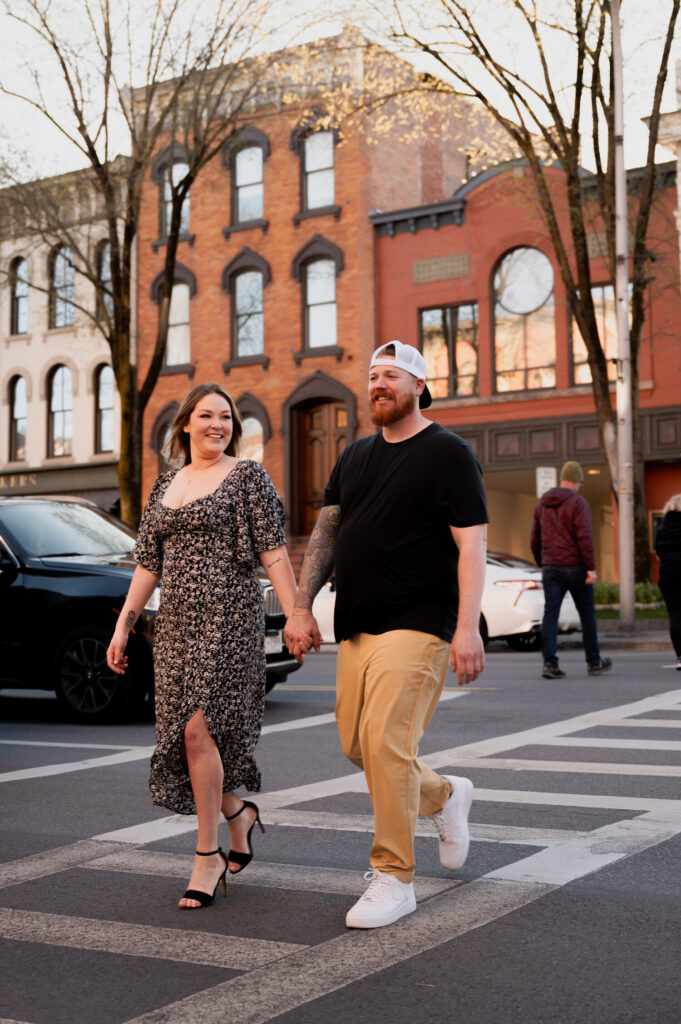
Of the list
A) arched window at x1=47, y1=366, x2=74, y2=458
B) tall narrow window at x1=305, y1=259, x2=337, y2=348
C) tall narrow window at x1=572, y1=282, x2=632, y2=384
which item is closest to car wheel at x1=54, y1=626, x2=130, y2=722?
tall narrow window at x1=572, y1=282, x2=632, y2=384

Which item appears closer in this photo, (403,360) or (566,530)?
(403,360)

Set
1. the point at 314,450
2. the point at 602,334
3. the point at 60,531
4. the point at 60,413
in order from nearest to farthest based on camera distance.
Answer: the point at 60,531 < the point at 602,334 < the point at 314,450 < the point at 60,413

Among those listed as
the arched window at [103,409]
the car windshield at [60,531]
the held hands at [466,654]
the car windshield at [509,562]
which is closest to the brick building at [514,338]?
the arched window at [103,409]

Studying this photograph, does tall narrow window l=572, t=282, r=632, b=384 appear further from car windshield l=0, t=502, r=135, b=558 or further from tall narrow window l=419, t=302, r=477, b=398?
car windshield l=0, t=502, r=135, b=558

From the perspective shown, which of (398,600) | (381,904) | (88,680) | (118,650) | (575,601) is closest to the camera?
(381,904)

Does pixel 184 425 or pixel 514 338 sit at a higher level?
pixel 514 338

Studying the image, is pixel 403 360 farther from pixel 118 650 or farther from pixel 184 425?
pixel 118 650

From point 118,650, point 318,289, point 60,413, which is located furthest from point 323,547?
point 60,413

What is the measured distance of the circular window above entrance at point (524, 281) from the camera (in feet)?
95.8

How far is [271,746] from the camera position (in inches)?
361

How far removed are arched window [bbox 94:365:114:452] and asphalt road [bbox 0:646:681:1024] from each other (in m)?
27.3

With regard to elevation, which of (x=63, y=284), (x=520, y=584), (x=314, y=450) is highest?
(x=63, y=284)

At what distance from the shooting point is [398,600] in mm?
4652

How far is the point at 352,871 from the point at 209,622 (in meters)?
1.21
